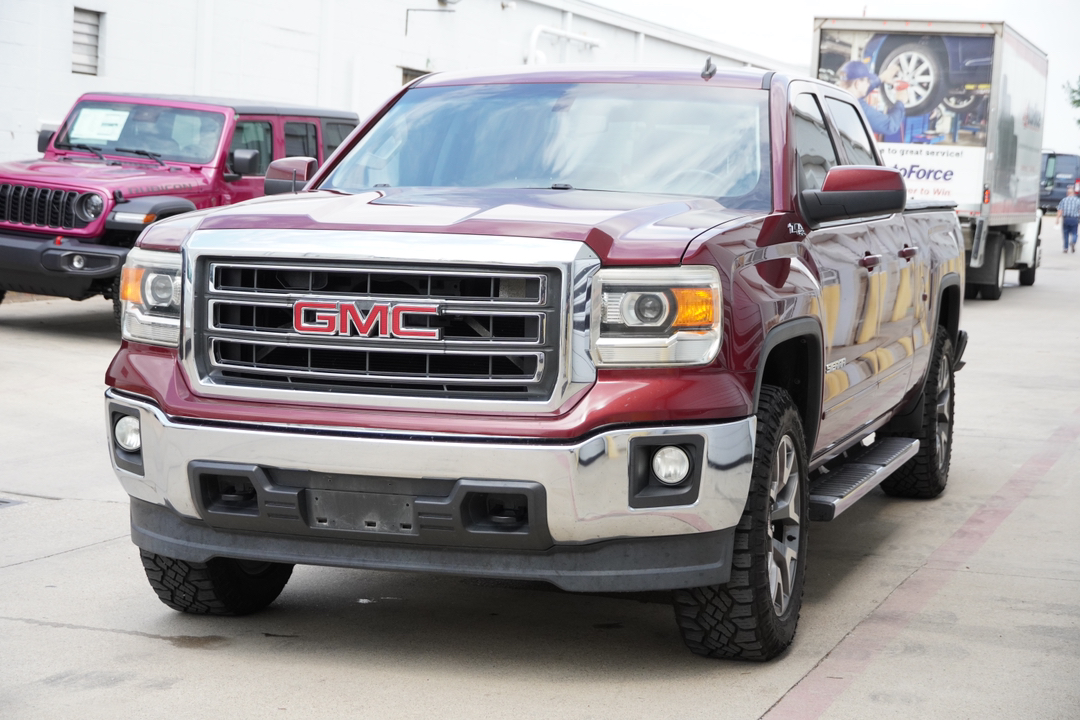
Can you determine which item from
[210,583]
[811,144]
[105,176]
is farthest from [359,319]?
[105,176]

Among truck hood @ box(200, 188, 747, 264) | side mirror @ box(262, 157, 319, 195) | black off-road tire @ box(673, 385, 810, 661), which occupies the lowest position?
black off-road tire @ box(673, 385, 810, 661)

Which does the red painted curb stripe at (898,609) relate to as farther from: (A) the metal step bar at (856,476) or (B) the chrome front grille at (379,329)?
(B) the chrome front grille at (379,329)

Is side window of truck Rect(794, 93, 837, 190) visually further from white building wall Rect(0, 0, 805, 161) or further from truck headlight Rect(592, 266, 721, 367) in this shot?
white building wall Rect(0, 0, 805, 161)

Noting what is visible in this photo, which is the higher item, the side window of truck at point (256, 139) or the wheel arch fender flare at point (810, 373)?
the side window of truck at point (256, 139)

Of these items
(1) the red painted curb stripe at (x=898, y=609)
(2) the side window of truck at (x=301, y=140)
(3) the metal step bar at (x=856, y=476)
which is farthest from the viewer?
(2) the side window of truck at (x=301, y=140)

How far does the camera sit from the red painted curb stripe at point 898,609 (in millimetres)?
4180

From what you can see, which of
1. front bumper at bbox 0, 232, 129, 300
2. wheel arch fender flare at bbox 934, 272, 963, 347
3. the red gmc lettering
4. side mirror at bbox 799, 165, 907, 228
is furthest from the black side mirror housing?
the red gmc lettering

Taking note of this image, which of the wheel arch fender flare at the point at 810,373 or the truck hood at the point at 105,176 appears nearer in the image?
the wheel arch fender flare at the point at 810,373

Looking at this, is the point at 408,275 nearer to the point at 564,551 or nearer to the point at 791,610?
the point at 564,551

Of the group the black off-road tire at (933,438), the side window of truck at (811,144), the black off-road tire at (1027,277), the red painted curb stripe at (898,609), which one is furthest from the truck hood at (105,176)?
the black off-road tire at (1027,277)

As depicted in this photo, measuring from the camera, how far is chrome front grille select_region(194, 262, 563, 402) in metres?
3.99

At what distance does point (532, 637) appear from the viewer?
4.79m

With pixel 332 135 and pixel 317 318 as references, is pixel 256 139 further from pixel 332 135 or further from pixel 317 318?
pixel 317 318

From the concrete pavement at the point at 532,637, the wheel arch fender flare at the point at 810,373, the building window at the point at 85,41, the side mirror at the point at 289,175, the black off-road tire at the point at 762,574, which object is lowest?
the concrete pavement at the point at 532,637
